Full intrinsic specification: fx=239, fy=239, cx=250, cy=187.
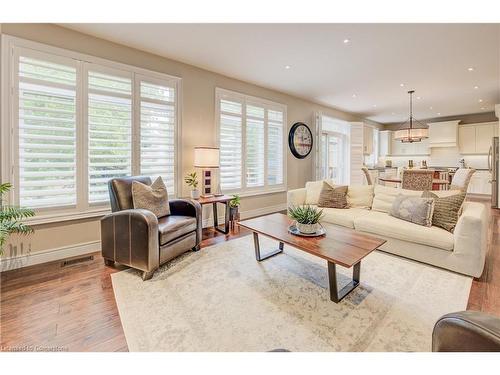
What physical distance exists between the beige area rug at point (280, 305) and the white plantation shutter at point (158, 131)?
1399 millimetres

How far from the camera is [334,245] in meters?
2.04

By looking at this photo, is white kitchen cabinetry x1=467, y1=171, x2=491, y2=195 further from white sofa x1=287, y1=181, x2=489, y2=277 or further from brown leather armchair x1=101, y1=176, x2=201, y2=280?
brown leather armchair x1=101, y1=176, x2=201, y2=280

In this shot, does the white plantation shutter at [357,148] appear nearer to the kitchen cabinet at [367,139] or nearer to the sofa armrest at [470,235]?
the kitchen cabinet at [367,139]

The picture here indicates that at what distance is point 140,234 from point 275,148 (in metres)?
3.52

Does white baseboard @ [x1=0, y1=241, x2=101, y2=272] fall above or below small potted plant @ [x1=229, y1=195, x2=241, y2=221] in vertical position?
below

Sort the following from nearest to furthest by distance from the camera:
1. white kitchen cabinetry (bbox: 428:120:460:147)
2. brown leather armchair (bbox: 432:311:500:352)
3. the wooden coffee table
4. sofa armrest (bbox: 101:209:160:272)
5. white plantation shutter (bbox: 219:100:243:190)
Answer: brown leather armchair (bbox: 432:311:500:352)
the wooden coffee table
sofa armrest (bbox: 101:209:160:272)
white plantation shutter (bbox: 219:100:243:190)
white kitchen cabinetry (bbox: 428:120:460:147)

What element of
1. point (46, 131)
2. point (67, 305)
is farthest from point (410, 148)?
point (67, 305)

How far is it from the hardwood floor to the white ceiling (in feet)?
8.73

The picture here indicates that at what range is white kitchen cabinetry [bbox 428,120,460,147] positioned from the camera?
762 centimetres

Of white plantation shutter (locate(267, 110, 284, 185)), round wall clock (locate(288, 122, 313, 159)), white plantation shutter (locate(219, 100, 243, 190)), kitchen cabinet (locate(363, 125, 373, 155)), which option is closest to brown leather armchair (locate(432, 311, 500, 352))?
white plantation shutter (locate(219, 100, 243, 190))

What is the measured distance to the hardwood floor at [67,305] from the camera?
1.52 m

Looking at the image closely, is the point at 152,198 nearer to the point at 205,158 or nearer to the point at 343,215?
the point at 205,158
